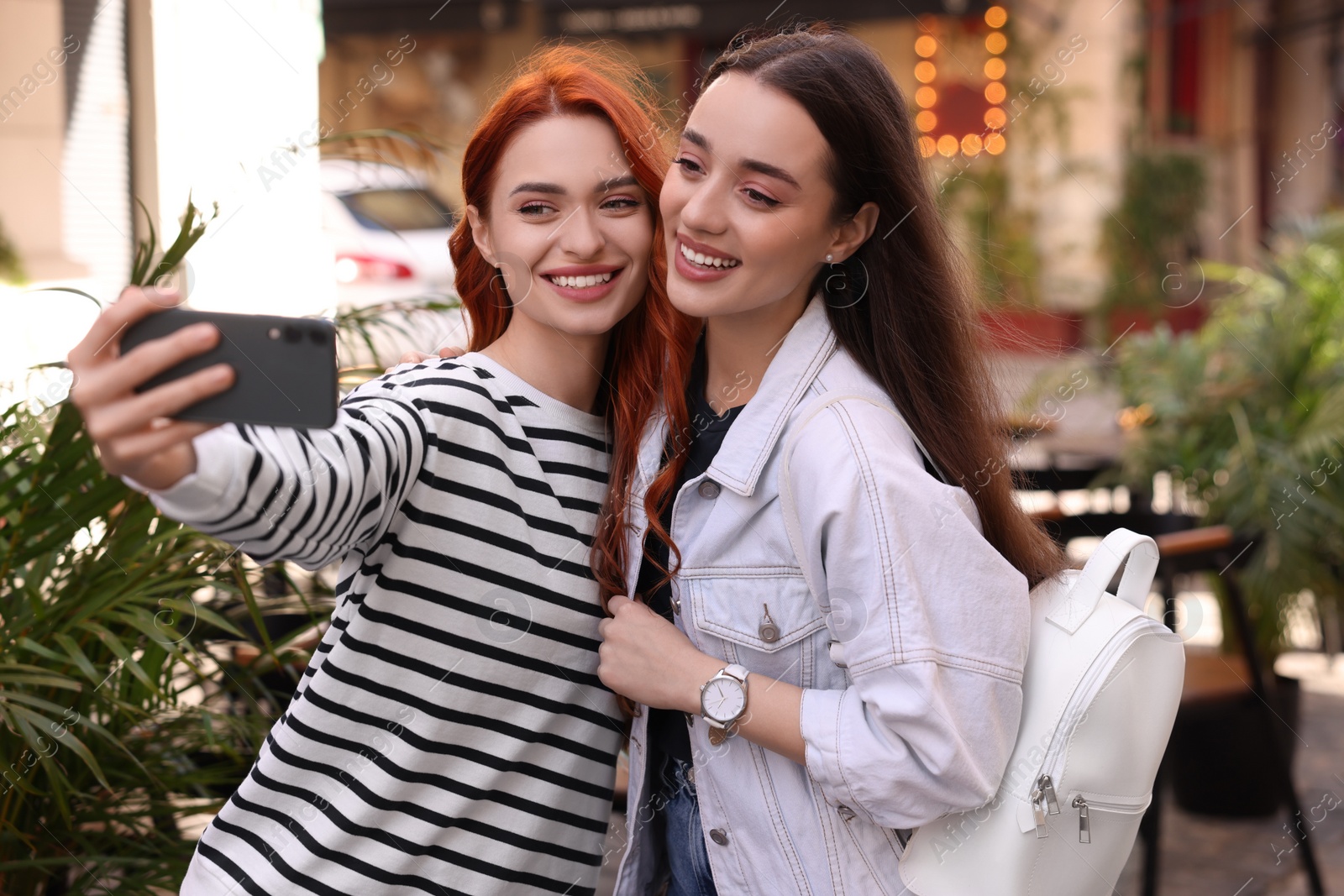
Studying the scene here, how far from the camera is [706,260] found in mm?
1438

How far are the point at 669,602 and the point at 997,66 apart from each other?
1055cm

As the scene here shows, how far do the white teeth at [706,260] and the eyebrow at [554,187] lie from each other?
188 mm

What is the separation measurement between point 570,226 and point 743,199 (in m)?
0.24

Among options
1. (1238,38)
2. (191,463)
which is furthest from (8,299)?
(1238,38)

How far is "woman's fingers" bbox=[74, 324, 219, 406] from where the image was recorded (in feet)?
3.06

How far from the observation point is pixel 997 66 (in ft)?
35.9

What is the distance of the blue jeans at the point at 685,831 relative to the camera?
154 centimetres

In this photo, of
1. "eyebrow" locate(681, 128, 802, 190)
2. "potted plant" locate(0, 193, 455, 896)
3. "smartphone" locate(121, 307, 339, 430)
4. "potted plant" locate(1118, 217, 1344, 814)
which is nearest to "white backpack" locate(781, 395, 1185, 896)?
"eyebrow" locate(681, 128, 802, 190)

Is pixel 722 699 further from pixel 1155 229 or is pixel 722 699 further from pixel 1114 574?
pixel 1155 229

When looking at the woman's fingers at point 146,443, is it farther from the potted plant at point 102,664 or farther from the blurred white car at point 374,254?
the blurred white car at point 374,254

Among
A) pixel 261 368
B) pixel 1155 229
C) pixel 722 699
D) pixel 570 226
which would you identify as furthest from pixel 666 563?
pixel 1155 229

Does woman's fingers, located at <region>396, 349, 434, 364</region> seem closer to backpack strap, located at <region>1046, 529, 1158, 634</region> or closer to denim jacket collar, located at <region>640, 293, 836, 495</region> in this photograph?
denim jacket collar, located at <region>640, 293, 836, 495</region>

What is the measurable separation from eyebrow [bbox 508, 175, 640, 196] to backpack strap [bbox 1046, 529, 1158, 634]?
766mm

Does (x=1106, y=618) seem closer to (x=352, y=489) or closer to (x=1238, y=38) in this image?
(x=352, y=489)
